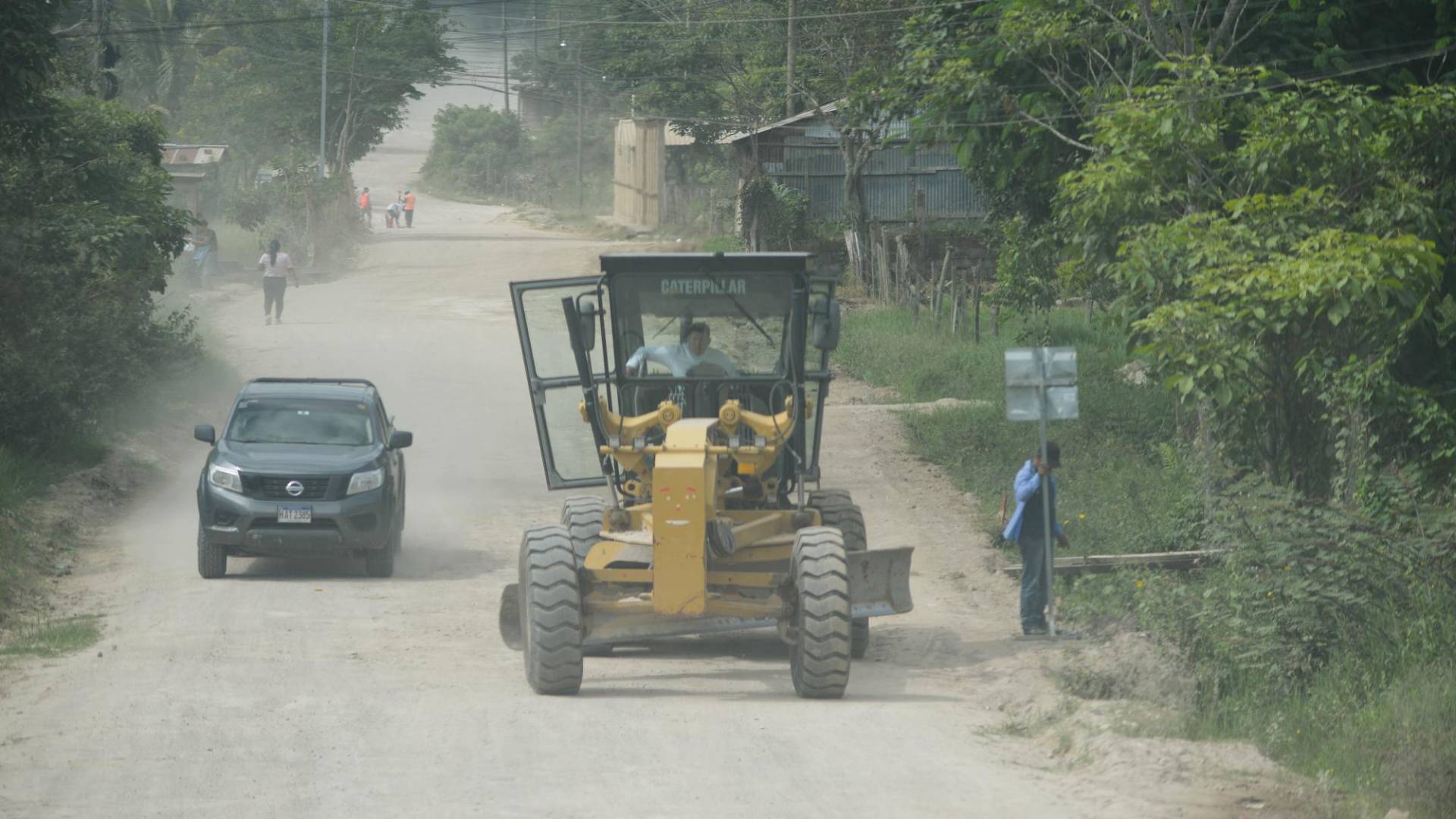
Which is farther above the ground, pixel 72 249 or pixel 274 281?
pixel 72 249

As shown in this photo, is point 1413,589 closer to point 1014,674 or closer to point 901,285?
point 1014,674

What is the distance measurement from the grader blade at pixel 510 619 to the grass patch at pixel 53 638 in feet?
10.9

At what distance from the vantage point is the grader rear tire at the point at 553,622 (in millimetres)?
11008

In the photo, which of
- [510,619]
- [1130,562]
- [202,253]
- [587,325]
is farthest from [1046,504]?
[202,253]

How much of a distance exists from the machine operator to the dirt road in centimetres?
226

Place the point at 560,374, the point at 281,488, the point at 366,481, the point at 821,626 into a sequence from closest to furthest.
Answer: the point at 821,626 → the point at 560,374 → the point at 281,488 → the point at 366,481

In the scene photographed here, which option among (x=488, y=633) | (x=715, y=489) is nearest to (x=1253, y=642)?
(x=715, y=489)

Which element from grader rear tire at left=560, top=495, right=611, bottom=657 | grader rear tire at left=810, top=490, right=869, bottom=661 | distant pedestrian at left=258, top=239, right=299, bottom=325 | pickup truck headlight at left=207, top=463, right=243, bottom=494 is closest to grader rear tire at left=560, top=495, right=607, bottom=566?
grader rear tire at left=560, top=495, right=611, bottom=657

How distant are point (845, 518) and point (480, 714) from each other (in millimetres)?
4157

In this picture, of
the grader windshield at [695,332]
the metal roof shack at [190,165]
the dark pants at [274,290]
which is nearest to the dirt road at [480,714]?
the grader windshield at [695,332]

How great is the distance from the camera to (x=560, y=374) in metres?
12.9

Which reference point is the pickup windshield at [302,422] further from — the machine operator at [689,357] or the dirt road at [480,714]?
the machine operator at [689,357]

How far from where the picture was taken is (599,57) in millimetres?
80812

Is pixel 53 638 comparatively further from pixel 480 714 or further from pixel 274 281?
pixel 274 281
